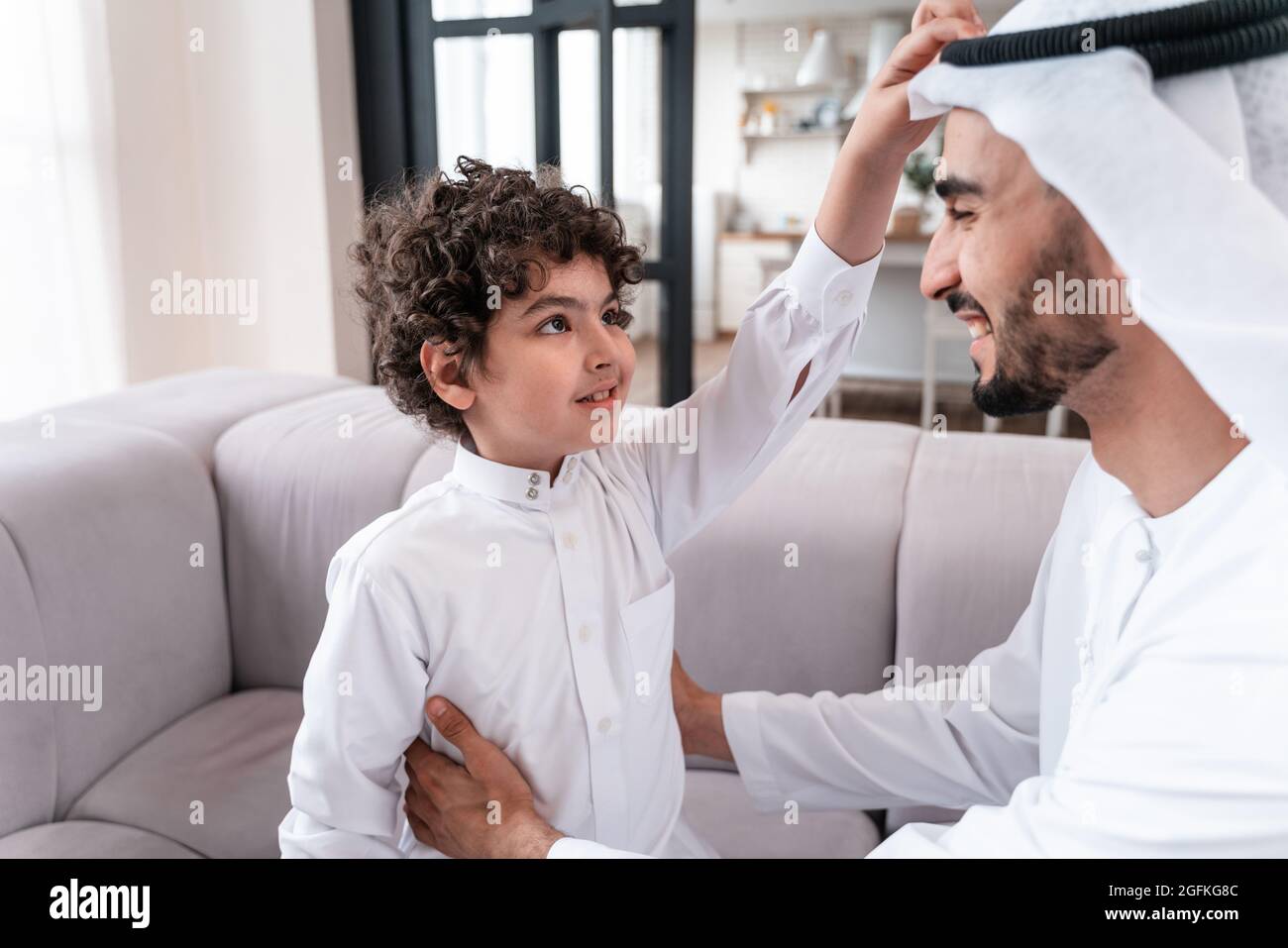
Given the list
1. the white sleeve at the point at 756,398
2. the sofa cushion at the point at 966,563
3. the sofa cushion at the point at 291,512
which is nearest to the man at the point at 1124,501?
the white sleeve at the point at 756,398

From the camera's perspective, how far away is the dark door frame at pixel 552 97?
284 cm

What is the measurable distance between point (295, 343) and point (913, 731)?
2.98 m

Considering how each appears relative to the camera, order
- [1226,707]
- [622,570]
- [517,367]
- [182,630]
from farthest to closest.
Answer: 1. [182,630]
2. [622,570]
3. [517,367]
4. [1226,707]

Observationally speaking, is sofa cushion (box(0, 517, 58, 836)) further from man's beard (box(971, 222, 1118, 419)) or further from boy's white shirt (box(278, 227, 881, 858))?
man's beard (box(971, 222, 1118, 419))

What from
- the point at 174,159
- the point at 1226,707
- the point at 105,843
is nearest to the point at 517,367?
the point at 1226,707

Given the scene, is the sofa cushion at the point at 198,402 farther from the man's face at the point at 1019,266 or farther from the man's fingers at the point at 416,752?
the man's face at the point at 1019,266

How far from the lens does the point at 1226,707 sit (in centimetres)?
65

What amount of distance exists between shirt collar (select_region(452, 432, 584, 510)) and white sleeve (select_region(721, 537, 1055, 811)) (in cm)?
35

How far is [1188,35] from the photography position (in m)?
0.63

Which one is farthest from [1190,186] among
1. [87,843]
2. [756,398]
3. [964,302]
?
[87,843]

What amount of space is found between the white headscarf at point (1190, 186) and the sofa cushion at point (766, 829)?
0.95 metres

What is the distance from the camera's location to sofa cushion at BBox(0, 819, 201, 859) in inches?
51.8

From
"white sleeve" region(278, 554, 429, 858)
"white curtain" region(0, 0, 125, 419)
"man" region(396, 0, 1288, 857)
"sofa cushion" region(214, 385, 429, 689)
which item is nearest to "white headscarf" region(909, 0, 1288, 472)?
"man" region(396, 0, 1288, 857)
